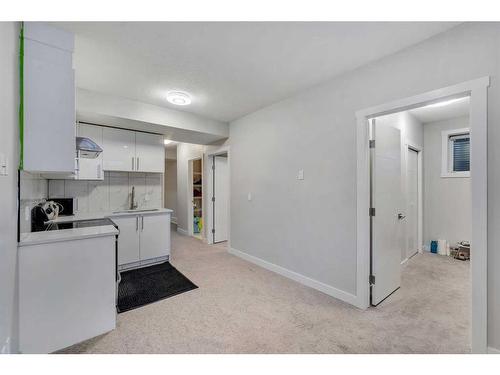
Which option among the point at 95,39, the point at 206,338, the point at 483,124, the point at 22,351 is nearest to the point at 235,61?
the point at 95,39

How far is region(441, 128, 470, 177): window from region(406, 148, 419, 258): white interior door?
46 cm

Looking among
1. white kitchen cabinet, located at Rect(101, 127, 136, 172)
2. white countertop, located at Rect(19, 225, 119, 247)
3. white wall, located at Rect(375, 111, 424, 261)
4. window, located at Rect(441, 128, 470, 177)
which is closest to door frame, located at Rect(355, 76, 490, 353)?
white wall, located at Rect(375, 111, 424, 261)

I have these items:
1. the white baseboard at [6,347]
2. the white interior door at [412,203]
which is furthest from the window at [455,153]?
the white baseboard at [6,347]

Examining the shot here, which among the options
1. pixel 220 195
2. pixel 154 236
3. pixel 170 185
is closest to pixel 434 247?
pixel 220 195

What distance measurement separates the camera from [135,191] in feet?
12.6

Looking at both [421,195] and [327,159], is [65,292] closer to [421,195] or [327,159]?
[327,159]

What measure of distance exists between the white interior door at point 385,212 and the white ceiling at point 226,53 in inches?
31.2

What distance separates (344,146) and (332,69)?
0.81 meters

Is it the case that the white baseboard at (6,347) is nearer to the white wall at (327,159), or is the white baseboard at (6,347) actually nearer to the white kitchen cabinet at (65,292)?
the white kitchen cabinet at (65,292)

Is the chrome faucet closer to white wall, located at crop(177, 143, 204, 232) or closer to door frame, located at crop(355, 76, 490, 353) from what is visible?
white wall, located at crop(177, 143, 204, 232)

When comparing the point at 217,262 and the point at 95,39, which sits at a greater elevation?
the point at 95,39

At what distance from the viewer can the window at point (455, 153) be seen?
3.82m
